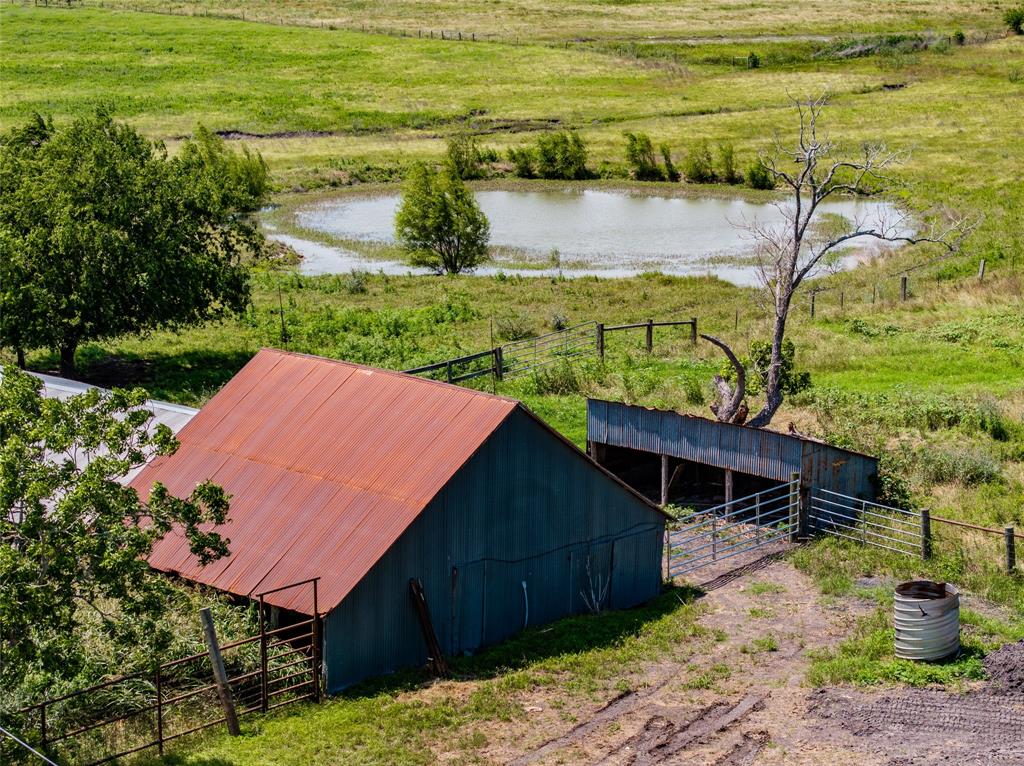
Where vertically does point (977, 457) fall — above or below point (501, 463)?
below

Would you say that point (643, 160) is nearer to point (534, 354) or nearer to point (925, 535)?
point (534, 354)

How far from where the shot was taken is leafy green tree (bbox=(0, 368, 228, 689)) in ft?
51.6

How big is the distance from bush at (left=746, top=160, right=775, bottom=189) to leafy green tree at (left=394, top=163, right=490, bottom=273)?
22.7 m

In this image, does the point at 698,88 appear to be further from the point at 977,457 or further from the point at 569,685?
the point at 569,685

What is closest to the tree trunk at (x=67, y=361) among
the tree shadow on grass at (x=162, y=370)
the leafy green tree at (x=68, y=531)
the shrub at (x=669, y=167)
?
the tree shadow on grass at (x=162, y=370)

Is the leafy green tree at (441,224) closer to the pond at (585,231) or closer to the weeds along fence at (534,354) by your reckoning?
the pond at (585,231)

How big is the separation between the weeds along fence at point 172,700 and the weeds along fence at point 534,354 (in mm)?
16483

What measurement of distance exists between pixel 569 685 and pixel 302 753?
4169 millimetres

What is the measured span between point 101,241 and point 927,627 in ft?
79.4

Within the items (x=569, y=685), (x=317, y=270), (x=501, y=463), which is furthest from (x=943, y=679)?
(x=317, y=270)

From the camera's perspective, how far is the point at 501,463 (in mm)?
21172

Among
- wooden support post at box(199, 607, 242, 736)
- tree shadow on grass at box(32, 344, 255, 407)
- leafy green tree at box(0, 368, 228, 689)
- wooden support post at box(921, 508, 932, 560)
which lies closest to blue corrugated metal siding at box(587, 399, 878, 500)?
wooden support post at box(921, 508, 932, 560)

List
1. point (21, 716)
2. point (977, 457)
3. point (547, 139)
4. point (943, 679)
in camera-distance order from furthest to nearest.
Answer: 1. point (547, 139)
2. point (977, 457)
3. point (943, 679)
4. point (21, 716)

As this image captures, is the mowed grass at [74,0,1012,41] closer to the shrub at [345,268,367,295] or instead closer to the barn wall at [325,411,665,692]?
the shrub at [345,268,367,295]
